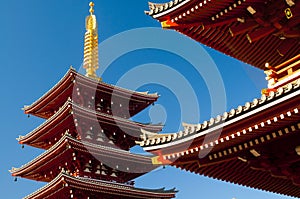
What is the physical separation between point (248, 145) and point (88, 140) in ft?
67.5

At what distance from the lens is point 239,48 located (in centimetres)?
1577

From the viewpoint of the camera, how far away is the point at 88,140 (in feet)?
104

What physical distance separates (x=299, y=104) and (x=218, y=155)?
340 cm

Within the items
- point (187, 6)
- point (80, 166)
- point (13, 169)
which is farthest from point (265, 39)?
point (13, 169)

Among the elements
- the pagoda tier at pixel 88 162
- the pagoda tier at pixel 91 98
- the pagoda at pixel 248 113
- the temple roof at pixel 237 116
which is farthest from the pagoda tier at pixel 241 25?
the pagoda tier at pixel 91 98

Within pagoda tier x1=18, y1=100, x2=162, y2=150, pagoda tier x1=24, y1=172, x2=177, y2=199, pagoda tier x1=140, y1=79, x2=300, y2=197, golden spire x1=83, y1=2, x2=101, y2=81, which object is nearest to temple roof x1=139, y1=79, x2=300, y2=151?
pagoda tier x1=140, y1=79, x2=300, y2=197

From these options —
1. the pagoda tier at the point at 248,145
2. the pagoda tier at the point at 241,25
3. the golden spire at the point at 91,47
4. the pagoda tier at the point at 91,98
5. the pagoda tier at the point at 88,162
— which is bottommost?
the pagoda tier at the point at 248,145

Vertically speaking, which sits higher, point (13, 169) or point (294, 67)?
point (13, 169)

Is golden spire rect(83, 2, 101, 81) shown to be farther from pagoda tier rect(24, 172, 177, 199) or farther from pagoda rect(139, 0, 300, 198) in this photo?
pagoda rect(139, 0, 300, 198)

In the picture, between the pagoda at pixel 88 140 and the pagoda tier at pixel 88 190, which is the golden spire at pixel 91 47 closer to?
the pagoda at pixel 88 140

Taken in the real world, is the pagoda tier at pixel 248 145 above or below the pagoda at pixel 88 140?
below

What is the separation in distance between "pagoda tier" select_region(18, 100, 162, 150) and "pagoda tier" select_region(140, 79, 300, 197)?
17090 millimetres

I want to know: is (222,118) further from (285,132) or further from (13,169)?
(13,169)

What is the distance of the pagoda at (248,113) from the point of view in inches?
449
